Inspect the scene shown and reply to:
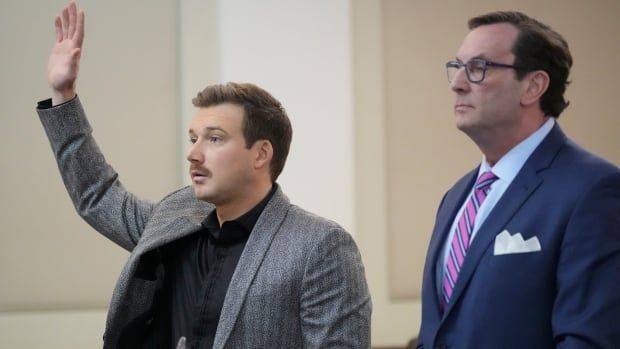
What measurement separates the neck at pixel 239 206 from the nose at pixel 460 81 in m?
0.61

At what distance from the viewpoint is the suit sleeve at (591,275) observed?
4.97ft

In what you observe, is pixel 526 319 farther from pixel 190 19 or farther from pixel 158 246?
pixel 190 19

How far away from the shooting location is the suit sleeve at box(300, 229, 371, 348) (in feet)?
→ 6.44

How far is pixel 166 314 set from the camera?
215cm

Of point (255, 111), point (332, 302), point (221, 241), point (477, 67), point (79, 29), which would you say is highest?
point (79, 29)

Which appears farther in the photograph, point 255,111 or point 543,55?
point 255,111

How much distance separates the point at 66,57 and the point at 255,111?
51 centimetres

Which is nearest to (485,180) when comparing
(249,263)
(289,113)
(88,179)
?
(249,263)

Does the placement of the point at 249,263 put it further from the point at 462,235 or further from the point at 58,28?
the point at 58,28

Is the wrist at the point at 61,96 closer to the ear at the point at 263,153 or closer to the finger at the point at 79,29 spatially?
the finger at the point at 79,29

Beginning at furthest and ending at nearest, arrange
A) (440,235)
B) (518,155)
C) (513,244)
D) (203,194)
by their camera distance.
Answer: (203,194), (440,235), (518,155), (513,244)

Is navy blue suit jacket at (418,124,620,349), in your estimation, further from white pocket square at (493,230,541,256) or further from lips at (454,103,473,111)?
lips at (454,103,473,111)

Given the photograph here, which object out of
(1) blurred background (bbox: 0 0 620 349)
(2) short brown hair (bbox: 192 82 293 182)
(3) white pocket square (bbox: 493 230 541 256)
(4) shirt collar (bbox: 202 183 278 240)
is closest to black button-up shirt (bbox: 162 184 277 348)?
(4) shirt collar (bbox: 202 183 278 240)

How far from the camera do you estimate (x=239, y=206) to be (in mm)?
2133
